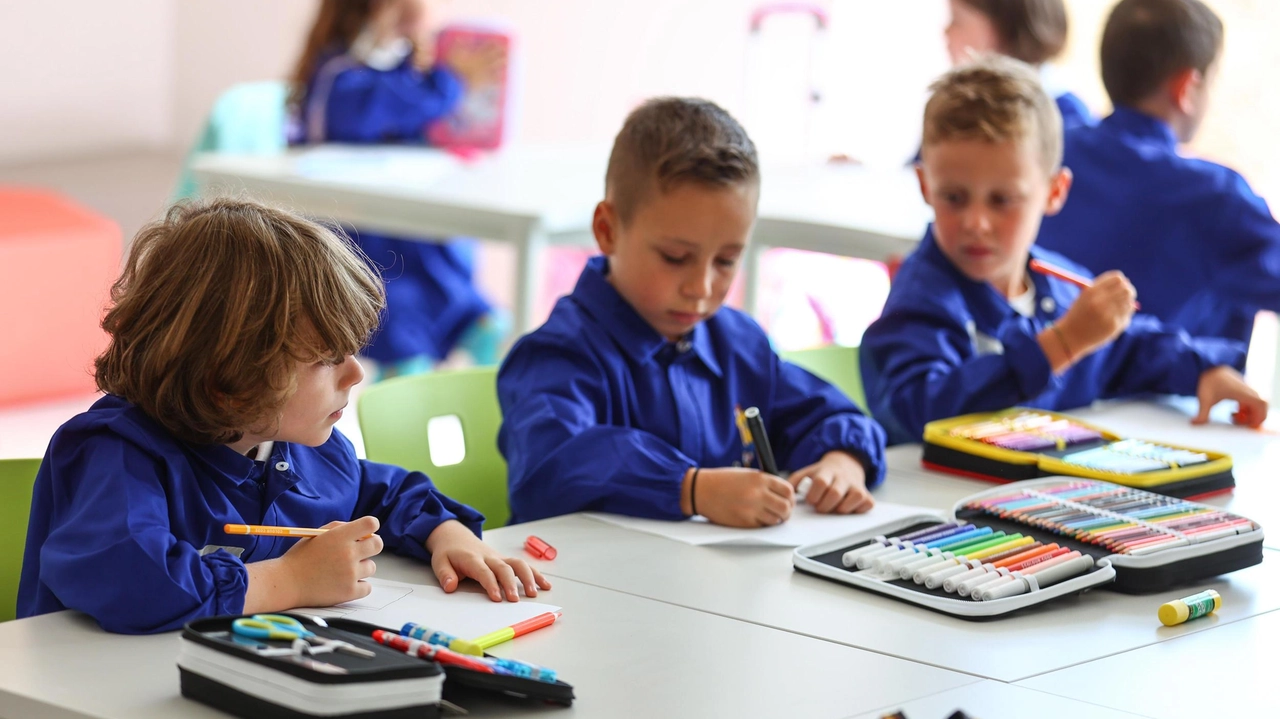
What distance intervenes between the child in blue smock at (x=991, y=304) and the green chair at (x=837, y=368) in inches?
4.3

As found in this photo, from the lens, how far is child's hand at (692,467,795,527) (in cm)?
151

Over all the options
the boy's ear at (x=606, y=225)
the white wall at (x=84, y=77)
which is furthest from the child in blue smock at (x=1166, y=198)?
the white wall at (x=84, y=77)

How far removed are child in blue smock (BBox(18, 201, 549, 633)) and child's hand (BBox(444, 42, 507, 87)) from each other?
8.18 ft

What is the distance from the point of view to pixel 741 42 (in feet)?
17.1

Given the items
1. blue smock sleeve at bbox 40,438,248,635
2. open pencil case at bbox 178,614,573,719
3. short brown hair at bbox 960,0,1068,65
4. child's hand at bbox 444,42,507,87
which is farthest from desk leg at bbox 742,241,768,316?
open pencil case at bbox 178,614,573,719

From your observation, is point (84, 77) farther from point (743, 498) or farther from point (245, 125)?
point (743, 498)

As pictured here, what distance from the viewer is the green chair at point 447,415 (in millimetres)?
1819

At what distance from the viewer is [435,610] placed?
3.89ft

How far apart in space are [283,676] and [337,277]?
16.5 inches

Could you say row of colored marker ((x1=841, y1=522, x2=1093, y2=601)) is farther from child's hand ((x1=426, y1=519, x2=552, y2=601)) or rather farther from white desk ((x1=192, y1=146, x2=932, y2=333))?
white desk ((x1=192, y1=146, x2=932, y2=333))

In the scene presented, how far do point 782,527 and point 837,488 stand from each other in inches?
4.3

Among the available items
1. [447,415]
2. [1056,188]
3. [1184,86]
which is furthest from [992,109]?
[447,415]

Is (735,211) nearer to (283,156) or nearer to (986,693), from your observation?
(986,693)

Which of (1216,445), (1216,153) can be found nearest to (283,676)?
(1216,445)
